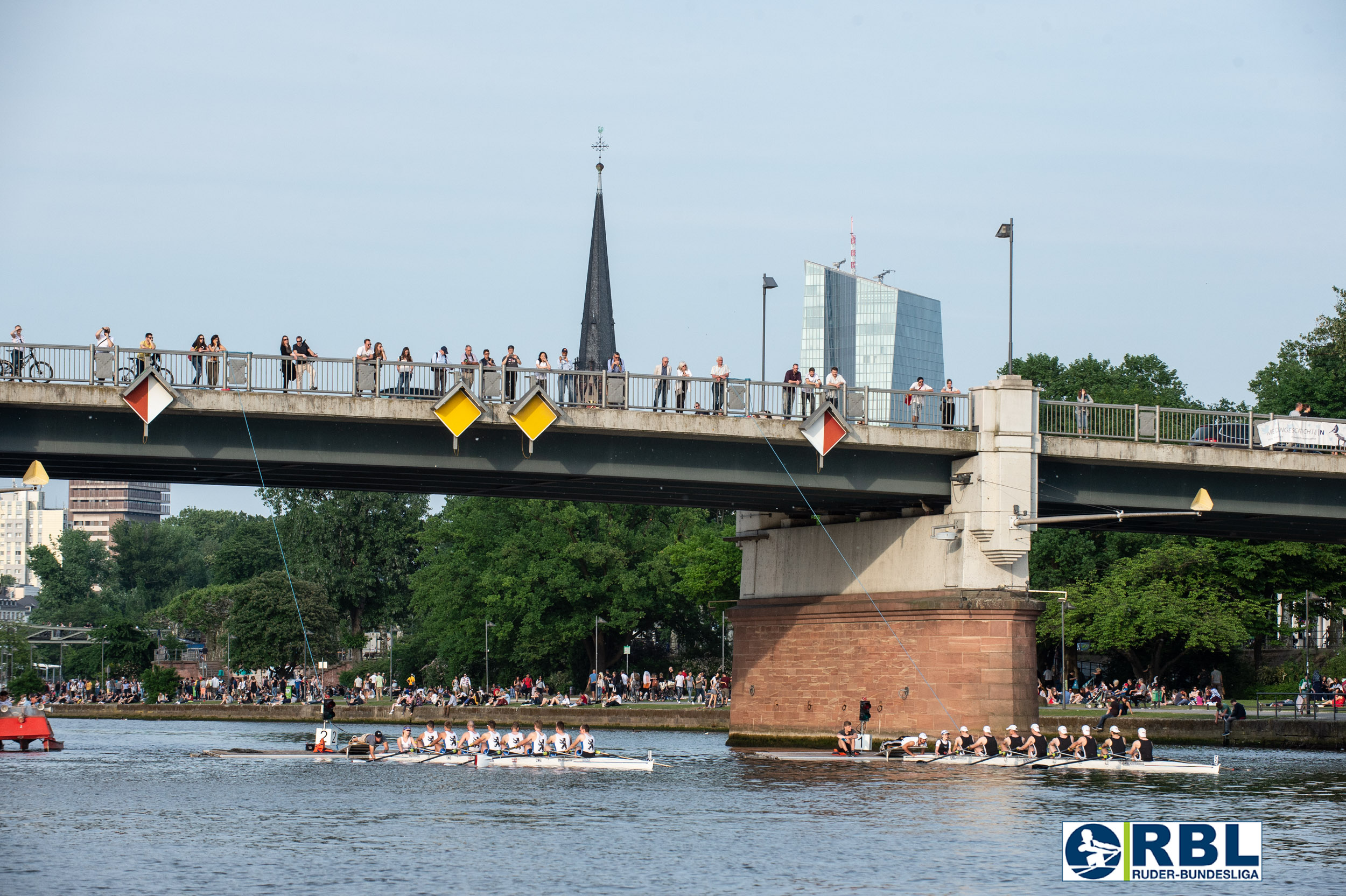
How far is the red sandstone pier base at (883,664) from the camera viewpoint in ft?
129

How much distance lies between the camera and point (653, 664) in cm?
8862

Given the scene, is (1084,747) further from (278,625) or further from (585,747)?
(278,625)

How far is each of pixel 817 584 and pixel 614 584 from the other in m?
37.2

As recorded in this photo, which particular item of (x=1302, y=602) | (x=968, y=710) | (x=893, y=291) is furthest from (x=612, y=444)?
(x=893, y=291)

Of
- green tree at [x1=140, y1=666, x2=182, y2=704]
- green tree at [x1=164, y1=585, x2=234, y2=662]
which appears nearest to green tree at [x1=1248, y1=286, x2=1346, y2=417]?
green tree at [x1=140, y1=666, x2=182, y2=704]

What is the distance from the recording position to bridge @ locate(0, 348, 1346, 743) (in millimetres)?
34906

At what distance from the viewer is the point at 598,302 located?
104438mm

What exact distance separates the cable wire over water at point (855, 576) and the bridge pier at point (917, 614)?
4 centimetres

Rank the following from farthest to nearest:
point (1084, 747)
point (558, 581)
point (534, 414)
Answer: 1. point (558, 581)
2. point (1084, 747)
3. point (534, 414)

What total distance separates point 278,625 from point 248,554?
1873 inches

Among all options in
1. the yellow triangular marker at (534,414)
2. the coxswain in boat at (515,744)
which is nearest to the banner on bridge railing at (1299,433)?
the yellow triangular marker at (534,414)

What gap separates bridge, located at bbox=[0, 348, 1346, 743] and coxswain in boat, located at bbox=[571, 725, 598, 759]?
619 cm

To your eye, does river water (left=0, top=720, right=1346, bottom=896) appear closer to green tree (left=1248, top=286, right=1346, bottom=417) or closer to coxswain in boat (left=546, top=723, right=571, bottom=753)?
coxswain in boat (left=546, top=723, right=571, bottom=753)

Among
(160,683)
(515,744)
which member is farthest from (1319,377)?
(160,683)
